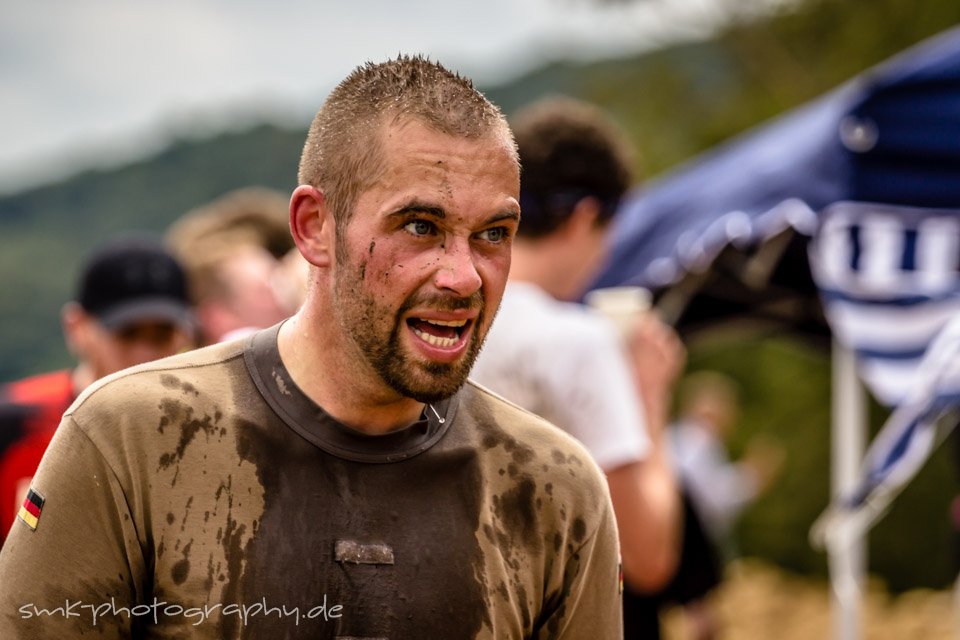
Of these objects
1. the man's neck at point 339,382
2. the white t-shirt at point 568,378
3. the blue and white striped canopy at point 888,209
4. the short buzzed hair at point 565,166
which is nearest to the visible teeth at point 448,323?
the man's neck at point 339,382

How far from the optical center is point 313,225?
206 cm

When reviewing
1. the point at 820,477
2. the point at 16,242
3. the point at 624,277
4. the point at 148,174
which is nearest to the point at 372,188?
the point at 624,277

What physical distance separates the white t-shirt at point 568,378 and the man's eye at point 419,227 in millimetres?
1213

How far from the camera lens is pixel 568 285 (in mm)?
3520

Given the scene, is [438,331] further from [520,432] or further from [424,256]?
[520,432]

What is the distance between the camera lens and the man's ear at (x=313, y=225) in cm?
204

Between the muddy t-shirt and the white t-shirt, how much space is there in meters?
0.96

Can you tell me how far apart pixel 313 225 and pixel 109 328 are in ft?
6.92

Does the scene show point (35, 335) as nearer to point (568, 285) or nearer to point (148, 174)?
point (148, 174)

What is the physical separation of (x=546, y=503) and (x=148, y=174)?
1924cm

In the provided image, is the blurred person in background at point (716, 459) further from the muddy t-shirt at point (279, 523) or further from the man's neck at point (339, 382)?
the man's neck at point (339, 382)

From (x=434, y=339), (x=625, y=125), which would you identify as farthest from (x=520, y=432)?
(x=625, y=125)

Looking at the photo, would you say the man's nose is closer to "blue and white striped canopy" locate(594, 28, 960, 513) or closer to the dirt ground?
"blue and white striped canopy" locate(594, 28, 960, 513)

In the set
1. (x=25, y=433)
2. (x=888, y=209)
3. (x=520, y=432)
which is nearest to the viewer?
(x=520, y=432)
